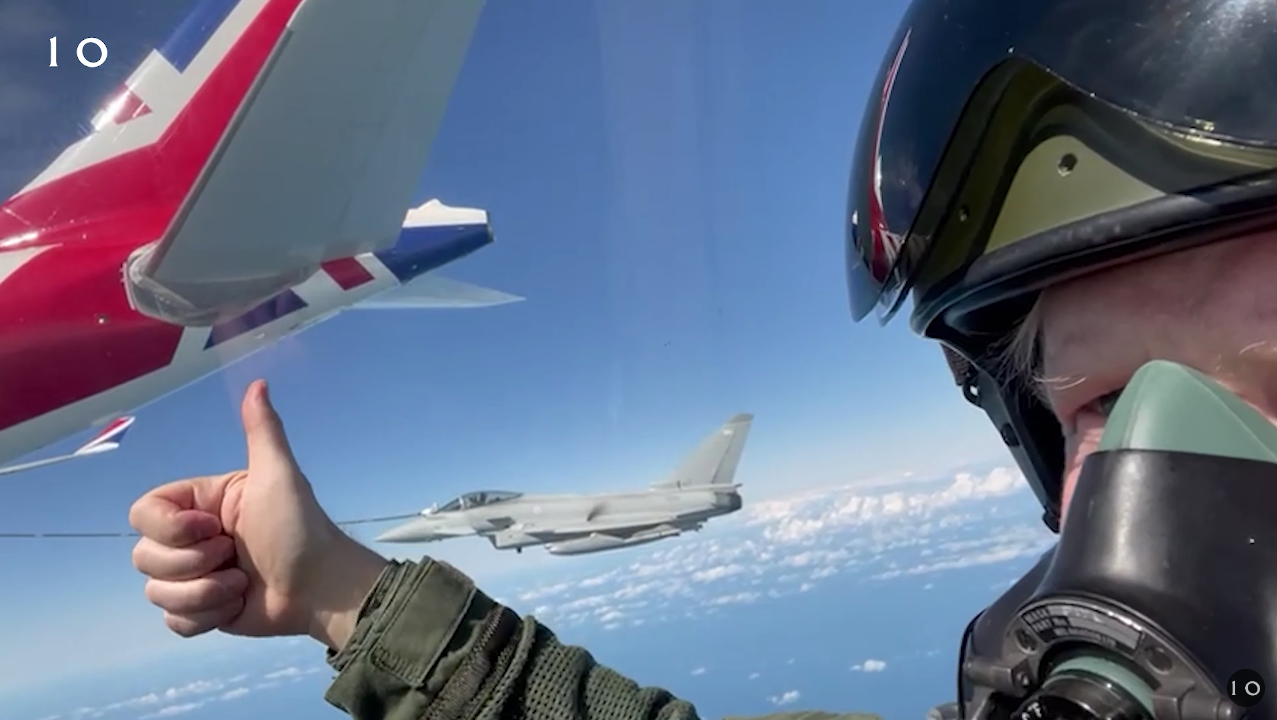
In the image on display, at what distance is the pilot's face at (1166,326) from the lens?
63 centimetres

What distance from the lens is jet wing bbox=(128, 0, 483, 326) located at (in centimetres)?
464

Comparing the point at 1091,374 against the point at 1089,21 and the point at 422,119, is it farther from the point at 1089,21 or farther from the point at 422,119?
the point at 422,119

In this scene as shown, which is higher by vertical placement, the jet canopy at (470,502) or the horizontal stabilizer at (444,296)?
the horizontal stabilizer at (444,296)

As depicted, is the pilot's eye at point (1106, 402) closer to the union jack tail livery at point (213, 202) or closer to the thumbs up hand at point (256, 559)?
the thumbs up hand at point (256, 559)

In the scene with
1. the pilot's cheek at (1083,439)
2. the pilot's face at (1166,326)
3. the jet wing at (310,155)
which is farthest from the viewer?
the jet wing at (310,155)

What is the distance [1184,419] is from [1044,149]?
219 millimetres

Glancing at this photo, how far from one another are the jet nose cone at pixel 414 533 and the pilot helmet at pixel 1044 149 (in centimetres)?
1523

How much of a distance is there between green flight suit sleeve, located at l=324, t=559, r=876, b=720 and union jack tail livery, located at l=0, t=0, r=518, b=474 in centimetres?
405

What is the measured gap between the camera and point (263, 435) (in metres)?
1.08

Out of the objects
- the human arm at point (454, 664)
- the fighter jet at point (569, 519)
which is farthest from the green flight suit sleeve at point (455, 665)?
the fighter jet at point (569, 519)

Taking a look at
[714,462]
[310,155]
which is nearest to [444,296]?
[310,155]

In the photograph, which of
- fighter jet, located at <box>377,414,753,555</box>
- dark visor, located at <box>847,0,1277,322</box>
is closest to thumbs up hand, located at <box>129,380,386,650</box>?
dark visor, located at <box>847,0,1277,322</box>

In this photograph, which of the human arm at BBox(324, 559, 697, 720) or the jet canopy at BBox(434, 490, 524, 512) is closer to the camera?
the human arm at BBox(324, 559, 697, 720)

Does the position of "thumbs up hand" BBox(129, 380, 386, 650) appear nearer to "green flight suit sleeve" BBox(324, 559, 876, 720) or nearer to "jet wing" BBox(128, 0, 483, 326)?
"green flight suit sleeve" BBox(324, 559, 876, 720)
